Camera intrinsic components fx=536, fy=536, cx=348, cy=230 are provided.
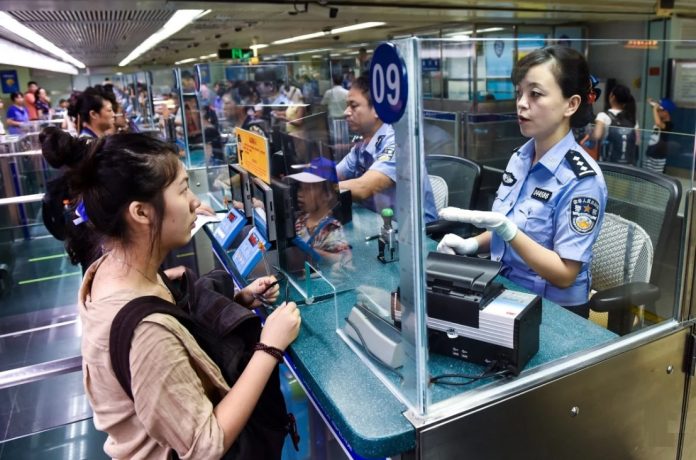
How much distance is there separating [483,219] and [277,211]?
66 cm

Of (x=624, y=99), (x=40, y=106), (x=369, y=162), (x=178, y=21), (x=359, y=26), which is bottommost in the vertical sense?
(x=369, y=162)

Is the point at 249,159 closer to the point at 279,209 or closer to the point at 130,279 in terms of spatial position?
the point at 279,209

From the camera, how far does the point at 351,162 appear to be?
1870 millimetres

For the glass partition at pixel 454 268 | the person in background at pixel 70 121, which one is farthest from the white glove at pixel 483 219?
the person in background at pixel 70 121

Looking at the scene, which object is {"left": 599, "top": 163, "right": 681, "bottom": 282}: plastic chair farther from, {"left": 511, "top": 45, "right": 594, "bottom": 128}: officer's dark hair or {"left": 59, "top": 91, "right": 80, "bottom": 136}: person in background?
{"left": 59, "top": 91, "right": 80, "bottom": 136}: person in background

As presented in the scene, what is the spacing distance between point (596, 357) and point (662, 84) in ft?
25.6

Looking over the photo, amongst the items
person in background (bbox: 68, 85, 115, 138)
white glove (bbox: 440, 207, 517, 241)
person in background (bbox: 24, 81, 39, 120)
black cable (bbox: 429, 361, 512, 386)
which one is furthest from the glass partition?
person in background (bbox: 24, 81, 39, 120)

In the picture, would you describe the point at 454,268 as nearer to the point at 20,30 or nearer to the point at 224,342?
the point at 224,342

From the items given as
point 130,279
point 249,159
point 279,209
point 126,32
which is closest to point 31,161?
point 126,32

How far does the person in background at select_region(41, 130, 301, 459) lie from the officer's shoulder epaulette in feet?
3.45

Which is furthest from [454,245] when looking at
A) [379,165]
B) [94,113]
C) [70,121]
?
[70,121]

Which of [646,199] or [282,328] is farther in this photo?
[646,199]

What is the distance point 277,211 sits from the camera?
1.73 meters

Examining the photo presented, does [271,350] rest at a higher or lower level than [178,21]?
lower
